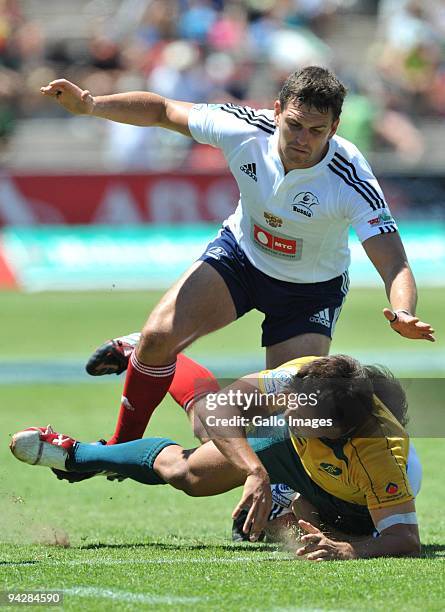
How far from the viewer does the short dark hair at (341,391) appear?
5578 millimetres

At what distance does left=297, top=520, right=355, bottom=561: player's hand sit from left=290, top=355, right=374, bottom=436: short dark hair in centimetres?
49

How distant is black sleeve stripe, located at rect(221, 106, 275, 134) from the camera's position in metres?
6.72

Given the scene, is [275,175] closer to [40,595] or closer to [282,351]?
[282,351]

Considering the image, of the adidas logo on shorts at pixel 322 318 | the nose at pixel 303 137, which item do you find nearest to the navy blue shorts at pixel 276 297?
the adidas logo on shorts at pixel 322 318

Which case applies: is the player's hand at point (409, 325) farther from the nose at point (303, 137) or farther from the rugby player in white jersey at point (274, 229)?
the nose at point (303, 137)

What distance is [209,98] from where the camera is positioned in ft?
→ 61.6

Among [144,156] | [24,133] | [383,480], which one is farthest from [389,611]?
[24,133]

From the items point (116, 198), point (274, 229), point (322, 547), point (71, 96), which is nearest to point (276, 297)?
point (274, 229)

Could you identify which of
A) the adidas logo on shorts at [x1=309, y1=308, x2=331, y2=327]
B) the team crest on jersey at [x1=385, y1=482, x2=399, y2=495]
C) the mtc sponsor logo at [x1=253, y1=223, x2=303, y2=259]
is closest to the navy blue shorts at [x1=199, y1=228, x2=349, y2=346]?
the adidas logo on shorts at [x1=309, y1=308, x2=331, y2=327]

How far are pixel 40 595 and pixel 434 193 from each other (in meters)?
14.6

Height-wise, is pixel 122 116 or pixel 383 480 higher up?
pixel 122 116

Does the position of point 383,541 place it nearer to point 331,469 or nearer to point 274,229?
point 331,469

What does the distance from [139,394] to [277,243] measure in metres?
1.19

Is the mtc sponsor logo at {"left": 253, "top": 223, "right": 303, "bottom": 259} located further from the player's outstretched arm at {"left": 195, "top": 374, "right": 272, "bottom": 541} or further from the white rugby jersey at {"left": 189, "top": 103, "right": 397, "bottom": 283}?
the player's outstretched arm at {"left": 195, "top": 374, "right": 272, "bottom": 541}
